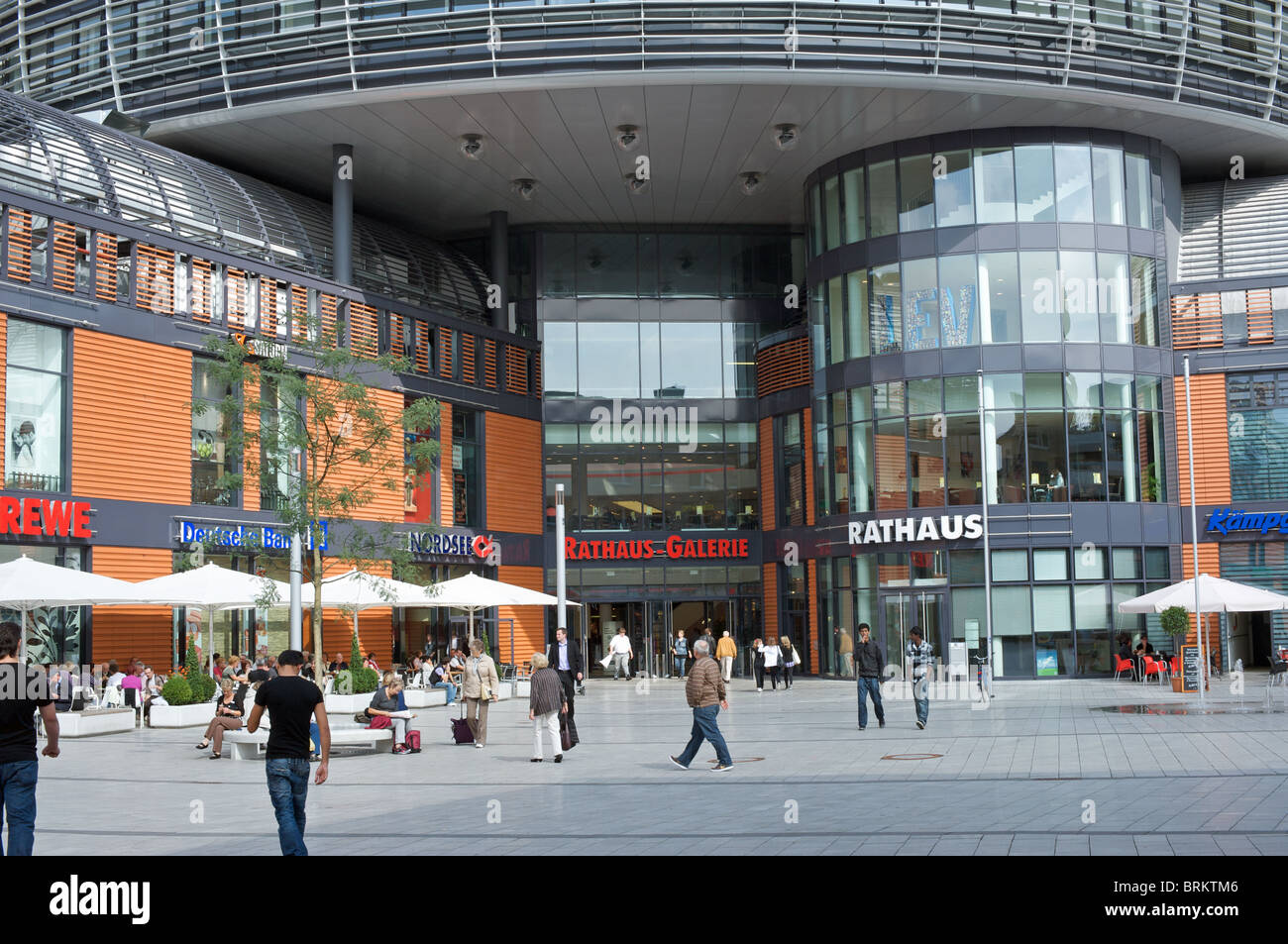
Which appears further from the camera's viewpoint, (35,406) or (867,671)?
(35,406)

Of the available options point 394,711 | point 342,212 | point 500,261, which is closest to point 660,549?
point 500,261

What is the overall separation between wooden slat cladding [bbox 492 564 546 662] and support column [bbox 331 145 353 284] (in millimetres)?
10792

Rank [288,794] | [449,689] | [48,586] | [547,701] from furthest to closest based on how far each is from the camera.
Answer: [449,689], [48,586], [547,701], [288,794]

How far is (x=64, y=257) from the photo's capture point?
2911 cm

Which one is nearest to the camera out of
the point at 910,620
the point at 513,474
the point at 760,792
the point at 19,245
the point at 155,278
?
the point at 760,792

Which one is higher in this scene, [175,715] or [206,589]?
[206,589]

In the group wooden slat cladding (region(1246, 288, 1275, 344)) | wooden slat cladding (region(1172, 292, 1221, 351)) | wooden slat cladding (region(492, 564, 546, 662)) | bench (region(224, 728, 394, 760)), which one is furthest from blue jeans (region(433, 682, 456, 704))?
wooden slat cladding (region(1246, 288, 1275, 344))

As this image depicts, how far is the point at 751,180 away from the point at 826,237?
3.33 metres

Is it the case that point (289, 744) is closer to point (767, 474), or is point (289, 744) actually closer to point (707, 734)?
point (707, 734)

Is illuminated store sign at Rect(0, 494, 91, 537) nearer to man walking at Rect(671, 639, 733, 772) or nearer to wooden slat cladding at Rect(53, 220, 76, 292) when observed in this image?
wooden slat cladding at Rect(53, 220, 76, 292)

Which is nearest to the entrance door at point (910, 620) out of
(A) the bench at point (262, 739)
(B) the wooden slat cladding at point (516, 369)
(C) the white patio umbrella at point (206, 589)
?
(B) the wooden slat cladding at point (516, 369)

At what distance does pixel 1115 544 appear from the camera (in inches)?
1430
